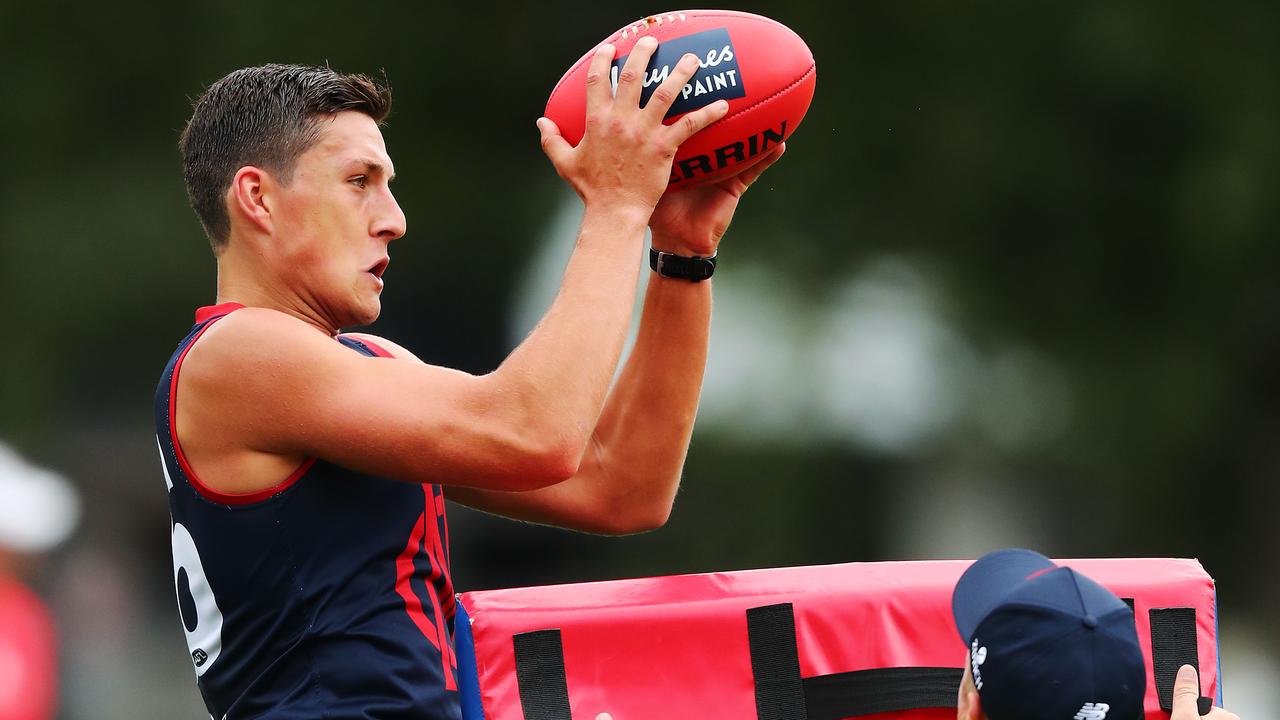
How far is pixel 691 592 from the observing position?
2.49m

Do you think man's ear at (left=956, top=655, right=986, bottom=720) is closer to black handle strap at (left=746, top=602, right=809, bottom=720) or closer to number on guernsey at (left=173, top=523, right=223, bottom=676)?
black handle strap at (left=746, top=602, right=809, bottom=720)

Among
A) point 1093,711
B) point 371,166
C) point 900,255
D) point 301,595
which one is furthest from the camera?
point 900,255

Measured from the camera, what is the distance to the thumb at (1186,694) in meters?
2.37

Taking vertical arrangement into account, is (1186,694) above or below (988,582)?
below

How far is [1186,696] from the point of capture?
94.9 inches

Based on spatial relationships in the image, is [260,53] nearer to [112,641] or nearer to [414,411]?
[112,641]

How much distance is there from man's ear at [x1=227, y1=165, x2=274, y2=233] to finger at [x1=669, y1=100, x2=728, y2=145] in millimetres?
663

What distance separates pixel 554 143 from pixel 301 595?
829 mm

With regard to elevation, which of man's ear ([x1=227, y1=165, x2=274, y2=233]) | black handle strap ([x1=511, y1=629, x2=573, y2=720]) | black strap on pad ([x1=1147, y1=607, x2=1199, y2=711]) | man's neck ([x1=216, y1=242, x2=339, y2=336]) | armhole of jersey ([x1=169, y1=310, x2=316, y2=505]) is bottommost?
black strap on pad ([x1=1147, y1=607, x2=1199, y2=711])

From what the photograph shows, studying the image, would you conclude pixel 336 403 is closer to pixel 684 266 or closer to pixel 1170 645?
pixel 684 266

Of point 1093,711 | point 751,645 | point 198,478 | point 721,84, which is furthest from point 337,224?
point 1093,711

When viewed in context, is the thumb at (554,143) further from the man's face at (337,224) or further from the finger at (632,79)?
the man's face at (337,224)

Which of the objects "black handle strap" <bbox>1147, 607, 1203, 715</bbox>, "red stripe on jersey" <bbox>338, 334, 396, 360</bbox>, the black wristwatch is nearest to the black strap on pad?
"black handle strap" <bbox>1147, 607, 1203, 715</bbox>

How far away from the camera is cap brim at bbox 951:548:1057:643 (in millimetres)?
1965
